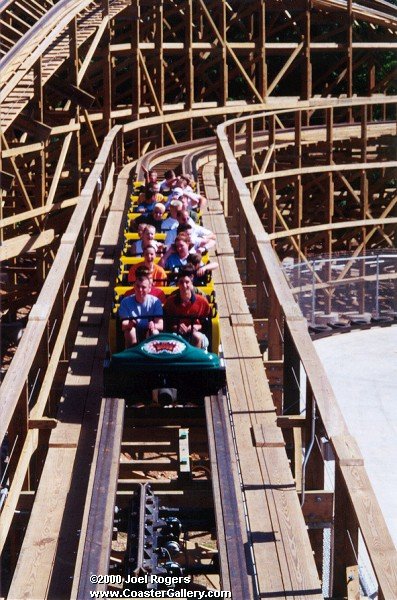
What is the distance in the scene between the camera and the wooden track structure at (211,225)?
593 cm

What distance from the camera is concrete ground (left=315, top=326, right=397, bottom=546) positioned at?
1234 centimetres

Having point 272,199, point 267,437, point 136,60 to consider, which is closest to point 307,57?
point 272,199

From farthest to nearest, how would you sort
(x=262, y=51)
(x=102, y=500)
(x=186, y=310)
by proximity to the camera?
(x=262, y=51), (x=186, y=310), (x=102, y=500)

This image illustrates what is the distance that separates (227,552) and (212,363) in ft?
6.33

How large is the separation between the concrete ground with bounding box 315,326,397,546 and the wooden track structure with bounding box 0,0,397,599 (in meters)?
1.36

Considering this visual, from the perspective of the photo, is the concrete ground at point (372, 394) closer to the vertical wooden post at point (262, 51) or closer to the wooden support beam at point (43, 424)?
the wooden support beam at point (43, 424)

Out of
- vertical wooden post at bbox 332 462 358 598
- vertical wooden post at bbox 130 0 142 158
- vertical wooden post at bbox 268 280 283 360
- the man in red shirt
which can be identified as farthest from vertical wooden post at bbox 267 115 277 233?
vertical wooden post at bbox 332 462 358 598

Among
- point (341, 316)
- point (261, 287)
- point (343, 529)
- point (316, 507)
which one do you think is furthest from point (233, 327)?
point (341, 316)

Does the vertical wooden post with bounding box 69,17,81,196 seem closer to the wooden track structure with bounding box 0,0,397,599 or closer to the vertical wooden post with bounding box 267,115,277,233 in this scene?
the wooden track structure with bounding box 0,0,397,599

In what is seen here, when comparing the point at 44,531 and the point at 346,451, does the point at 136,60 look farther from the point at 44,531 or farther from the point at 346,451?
the point at 346,451

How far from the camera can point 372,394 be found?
51.4 ft

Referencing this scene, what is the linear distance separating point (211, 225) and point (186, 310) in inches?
195

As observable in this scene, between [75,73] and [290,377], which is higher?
[75,73]

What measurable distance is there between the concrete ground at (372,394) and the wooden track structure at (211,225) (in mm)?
1357
